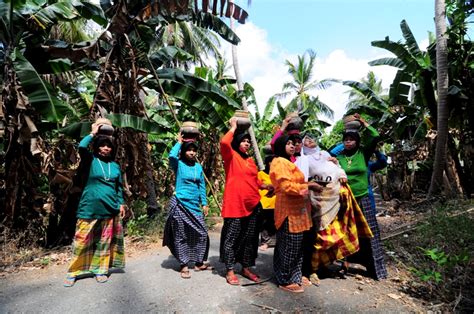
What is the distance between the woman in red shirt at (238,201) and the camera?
3693 millimetres

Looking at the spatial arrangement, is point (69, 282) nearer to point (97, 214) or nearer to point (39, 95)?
point (97, 214)

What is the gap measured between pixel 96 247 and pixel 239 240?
5.55ft

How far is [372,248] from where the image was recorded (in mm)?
3934

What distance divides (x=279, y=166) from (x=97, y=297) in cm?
230

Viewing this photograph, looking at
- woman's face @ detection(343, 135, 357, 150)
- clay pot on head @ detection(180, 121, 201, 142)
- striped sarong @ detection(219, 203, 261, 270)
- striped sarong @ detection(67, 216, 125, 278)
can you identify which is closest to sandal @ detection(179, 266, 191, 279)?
striped sarong @ detection(219, 203, 261, 270)

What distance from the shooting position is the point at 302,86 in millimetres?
22266

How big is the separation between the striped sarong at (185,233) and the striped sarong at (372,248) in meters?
1.91

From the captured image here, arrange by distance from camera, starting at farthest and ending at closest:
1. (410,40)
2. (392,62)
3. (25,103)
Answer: (392,62), (410,40), (25,103)

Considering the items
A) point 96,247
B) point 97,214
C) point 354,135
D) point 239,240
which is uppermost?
point 354,135

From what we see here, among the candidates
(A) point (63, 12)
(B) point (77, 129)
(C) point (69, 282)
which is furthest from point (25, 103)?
(C) point (69, 282)

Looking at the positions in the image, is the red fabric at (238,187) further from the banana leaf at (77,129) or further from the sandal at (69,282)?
the banana leaf at (77,129)

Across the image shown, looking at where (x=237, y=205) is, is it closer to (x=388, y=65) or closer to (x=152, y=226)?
(x=152, y=226)

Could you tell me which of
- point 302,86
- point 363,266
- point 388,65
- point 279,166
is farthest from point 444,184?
point 302,86

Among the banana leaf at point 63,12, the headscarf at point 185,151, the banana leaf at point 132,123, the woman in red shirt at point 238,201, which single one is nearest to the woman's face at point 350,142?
the woman in red shirt at point 238,201
